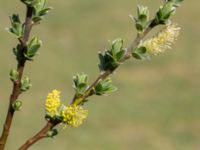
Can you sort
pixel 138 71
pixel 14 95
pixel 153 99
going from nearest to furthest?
pixel 14 95, pixel 153 99, pixel 138 71

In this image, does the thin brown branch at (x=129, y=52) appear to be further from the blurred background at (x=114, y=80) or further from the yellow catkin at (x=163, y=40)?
the blurred background at (x=114, y=80)

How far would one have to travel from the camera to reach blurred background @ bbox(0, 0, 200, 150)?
532 inches

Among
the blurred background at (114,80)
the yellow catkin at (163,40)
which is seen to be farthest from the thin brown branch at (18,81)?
the blurred background at (114,80)

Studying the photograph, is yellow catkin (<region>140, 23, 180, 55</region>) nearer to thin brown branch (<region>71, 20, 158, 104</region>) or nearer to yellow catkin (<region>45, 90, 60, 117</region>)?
thin brown branch (<region>71, 20, 158, 104</region>)

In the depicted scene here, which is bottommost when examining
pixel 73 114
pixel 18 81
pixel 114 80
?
pixel 114 80

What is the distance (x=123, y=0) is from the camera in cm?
1941

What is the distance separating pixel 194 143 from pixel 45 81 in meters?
3.48

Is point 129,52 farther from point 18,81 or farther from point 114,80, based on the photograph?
point 114,80

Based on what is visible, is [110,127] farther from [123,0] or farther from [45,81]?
[123,0]

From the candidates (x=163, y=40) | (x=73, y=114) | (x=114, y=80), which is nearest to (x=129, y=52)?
(x=163, y=40)

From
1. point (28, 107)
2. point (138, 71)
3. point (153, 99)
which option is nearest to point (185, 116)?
point (153, 99)

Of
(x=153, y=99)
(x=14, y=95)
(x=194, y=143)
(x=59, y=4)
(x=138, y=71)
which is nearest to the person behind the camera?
(x=14, y=95)

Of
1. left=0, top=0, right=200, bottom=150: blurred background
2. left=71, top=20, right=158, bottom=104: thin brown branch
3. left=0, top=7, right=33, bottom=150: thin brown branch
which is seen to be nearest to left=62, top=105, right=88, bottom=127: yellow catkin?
left=71, top=20, right=158, bottom=104: thin brown branch

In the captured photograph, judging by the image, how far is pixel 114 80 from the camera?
1559 cm
